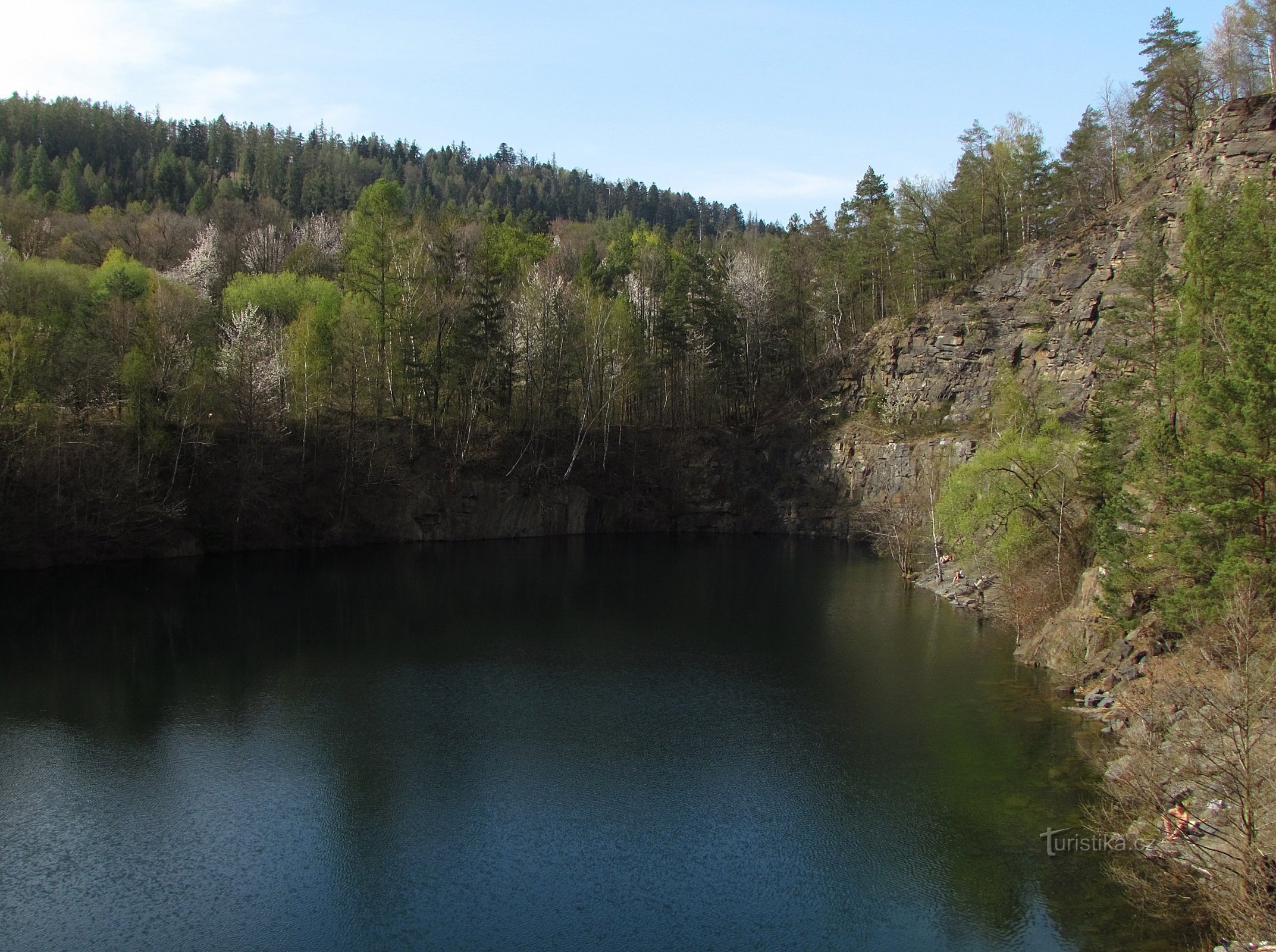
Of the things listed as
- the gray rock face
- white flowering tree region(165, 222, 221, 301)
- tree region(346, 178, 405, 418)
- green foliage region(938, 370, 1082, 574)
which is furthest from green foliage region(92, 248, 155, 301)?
the gray rock face

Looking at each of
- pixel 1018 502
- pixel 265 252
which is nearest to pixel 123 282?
pixel 265 252

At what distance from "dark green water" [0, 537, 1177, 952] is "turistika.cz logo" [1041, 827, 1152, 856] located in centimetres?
39

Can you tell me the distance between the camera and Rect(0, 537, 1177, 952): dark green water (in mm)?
17062

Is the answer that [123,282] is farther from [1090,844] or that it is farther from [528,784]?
[1090,844]

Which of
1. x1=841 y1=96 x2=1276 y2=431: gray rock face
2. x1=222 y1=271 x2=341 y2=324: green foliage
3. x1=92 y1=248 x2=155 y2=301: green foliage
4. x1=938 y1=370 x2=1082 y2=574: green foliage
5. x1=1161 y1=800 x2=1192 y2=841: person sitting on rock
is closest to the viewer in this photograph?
x1=1161 y1=800 x2=1192 y2=841: person sitting on rock

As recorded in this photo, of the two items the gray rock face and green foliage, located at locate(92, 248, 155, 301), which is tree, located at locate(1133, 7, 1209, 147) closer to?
the gray rock face

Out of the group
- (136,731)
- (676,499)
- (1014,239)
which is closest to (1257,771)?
(136,731)

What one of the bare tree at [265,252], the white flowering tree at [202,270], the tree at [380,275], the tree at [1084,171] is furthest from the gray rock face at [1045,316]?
the white flowering tree at [202,270]

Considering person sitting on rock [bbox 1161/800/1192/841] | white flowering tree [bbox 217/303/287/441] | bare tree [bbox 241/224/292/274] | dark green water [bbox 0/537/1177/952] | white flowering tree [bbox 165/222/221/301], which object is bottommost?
dark green water [bbox 0/537/1177/952]

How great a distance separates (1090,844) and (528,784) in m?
12.5

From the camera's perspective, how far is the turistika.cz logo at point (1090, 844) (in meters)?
19.7

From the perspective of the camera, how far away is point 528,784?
22.8 meters

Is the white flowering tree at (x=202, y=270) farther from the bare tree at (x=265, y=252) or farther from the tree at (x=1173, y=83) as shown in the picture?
the tree at (x=1173, y=83)

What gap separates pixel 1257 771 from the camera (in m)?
16.4
